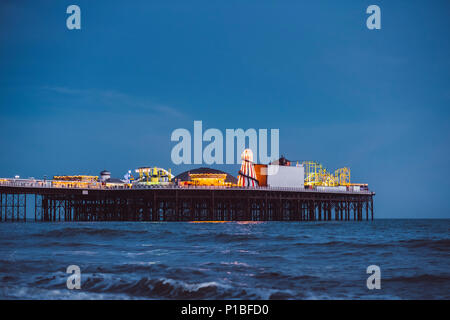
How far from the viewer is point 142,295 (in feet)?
37.9

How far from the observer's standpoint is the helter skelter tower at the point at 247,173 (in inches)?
3519

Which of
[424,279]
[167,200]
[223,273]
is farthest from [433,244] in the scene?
[167,200]

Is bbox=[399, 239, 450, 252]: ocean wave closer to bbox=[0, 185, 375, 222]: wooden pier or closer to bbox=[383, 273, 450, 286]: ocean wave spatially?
bbox=[383, 273, 450, 286]: ocean wave

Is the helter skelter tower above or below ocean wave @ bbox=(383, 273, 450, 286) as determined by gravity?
above

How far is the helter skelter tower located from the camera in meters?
89.4

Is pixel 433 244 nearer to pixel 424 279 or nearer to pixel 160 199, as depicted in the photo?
pixel 424 279

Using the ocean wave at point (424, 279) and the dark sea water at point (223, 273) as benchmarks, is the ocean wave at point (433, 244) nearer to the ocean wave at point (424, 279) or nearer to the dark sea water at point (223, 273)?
the dark sea water at point (223, 273)

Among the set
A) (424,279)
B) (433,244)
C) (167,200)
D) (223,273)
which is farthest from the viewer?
(167,200)

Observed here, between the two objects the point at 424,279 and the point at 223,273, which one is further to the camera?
the point at 223,273

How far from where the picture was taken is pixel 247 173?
3546 inches

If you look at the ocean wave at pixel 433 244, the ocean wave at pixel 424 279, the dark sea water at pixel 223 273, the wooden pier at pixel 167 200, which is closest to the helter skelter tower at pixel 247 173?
the wooden pier at pixel 167 200

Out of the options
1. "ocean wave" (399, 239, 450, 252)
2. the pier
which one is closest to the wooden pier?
the pier
